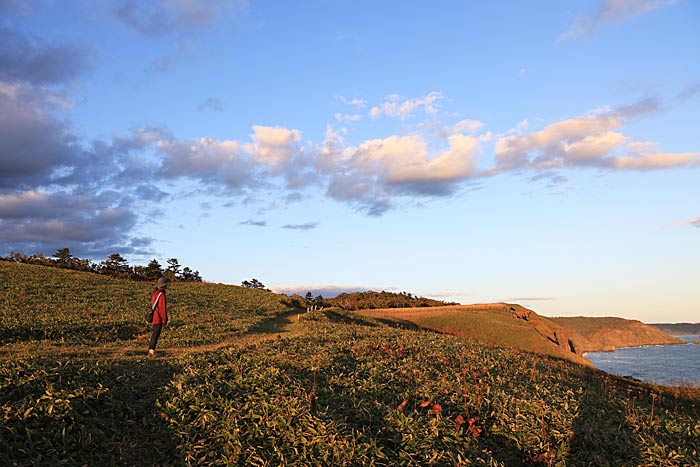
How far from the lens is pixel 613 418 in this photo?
12719mm

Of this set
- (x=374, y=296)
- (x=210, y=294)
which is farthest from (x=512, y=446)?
(x=374, y=296)

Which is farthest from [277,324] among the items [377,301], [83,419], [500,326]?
[377,301]

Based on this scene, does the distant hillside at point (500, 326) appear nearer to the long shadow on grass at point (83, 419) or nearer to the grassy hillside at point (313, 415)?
the grassy hillside at point (313, 415)

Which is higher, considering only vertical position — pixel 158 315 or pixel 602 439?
pixel 158 315

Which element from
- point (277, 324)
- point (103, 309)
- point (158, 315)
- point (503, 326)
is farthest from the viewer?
point (503, 326)

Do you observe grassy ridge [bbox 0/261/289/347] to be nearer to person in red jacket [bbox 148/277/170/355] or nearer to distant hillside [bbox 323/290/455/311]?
person in red jacket [bbox 148/277/170/355]

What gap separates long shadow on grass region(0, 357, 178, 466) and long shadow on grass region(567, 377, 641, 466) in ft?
28.6

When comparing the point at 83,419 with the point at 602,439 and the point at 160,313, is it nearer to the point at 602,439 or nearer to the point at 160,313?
the point at 160,313

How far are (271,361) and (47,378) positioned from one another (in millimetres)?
5877

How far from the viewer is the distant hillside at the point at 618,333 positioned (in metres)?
75.9

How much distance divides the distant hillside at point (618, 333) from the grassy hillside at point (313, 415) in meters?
67.1

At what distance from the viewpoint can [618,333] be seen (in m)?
80.1

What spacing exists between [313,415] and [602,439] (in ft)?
22.6

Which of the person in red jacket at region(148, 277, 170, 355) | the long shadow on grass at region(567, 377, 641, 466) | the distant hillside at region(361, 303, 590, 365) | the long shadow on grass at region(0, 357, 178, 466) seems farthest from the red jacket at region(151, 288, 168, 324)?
the distant hillside at region(361, 303, 590, 365)
